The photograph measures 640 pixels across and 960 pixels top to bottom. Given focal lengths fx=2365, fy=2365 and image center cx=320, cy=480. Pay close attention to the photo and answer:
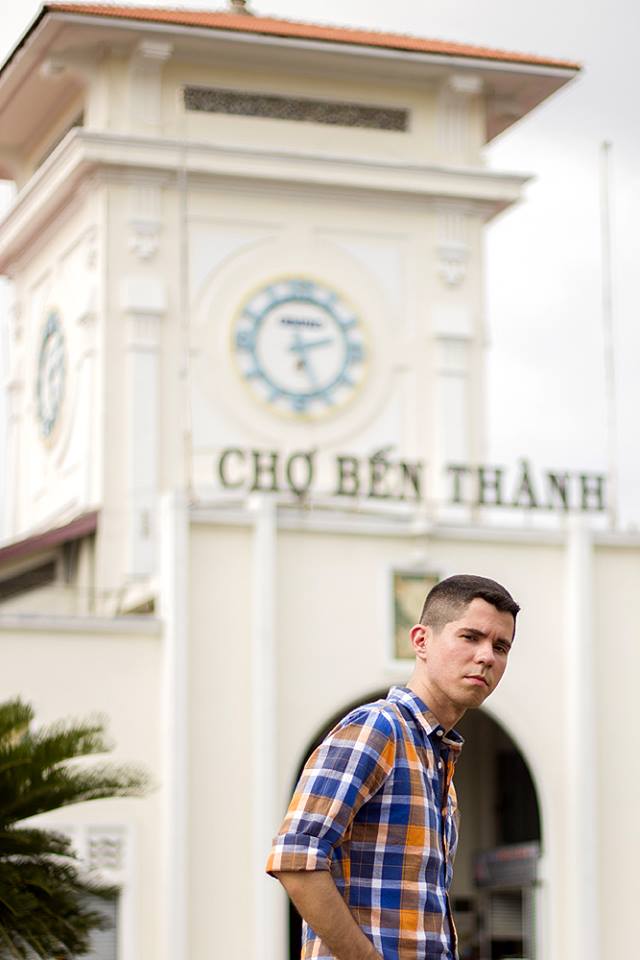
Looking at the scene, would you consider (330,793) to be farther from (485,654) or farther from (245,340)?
(245,340)

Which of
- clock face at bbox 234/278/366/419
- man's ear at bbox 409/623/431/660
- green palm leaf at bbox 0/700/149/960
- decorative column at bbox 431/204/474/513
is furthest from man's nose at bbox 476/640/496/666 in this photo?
decorative column at bbox 431/204/474/513

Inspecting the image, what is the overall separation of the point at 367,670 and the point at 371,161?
8.49 m

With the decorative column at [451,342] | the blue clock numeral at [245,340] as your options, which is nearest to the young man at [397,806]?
the blue clock numeral at [245,340]

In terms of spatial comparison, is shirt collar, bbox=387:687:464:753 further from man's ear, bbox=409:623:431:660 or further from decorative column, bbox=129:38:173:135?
decorative column, bbox=129:38:173:135

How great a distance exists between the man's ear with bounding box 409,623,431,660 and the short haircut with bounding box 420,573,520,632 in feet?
0.08

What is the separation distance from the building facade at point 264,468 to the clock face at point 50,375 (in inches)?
3.6

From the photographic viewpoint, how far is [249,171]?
1340 inches

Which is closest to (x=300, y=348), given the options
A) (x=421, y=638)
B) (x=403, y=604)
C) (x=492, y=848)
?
(x=403, y=604)

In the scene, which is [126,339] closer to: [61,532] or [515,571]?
[61,532]

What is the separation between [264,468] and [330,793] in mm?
26570

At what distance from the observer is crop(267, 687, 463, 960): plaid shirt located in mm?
5598

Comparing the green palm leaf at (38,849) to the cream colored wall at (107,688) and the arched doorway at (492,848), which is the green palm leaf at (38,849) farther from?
the arched doorway at (492,848)

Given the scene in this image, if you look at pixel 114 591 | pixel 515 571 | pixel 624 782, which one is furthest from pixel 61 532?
pixel 624 782

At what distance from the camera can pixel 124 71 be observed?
3391 centimetres
